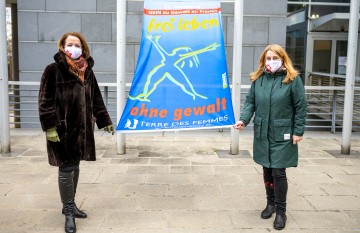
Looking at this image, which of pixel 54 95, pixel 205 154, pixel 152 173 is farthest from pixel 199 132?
pixel 54 95

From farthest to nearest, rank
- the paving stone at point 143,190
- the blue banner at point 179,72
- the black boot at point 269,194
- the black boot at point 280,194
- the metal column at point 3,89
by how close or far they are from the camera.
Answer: the metal column at point 3,89 → the blue banner at point 179,72 → the paving stone at point 143,190 → the black boot at point 269,194 → the black boot at point 280,194

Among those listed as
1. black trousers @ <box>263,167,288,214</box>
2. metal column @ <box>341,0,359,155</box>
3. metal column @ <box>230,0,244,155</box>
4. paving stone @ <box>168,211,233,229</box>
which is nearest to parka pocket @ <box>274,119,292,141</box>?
black trousers @ <box>263,167,288,214</box>

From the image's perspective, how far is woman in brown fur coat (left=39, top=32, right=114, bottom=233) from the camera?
3871 mm

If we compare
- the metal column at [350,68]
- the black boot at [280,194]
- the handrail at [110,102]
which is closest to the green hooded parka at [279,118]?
the black boot at [280,194]

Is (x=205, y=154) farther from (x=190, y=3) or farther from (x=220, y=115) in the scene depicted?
(x=190, y=3)

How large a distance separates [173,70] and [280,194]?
2.19 m

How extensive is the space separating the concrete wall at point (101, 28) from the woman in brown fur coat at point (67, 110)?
6.24 metres

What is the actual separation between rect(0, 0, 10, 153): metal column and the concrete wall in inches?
137

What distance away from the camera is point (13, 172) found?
5.89 metres

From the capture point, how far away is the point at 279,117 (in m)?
4.05

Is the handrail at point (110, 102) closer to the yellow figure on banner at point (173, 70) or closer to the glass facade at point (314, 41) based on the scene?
the glass facade at point (314, 41)

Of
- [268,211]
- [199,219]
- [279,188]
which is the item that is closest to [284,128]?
[279,188]

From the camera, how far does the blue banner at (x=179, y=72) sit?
5.36 m

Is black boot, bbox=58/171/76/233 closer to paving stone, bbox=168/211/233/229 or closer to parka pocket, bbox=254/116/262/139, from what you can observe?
paving stone, bbox=168/211/233/229
